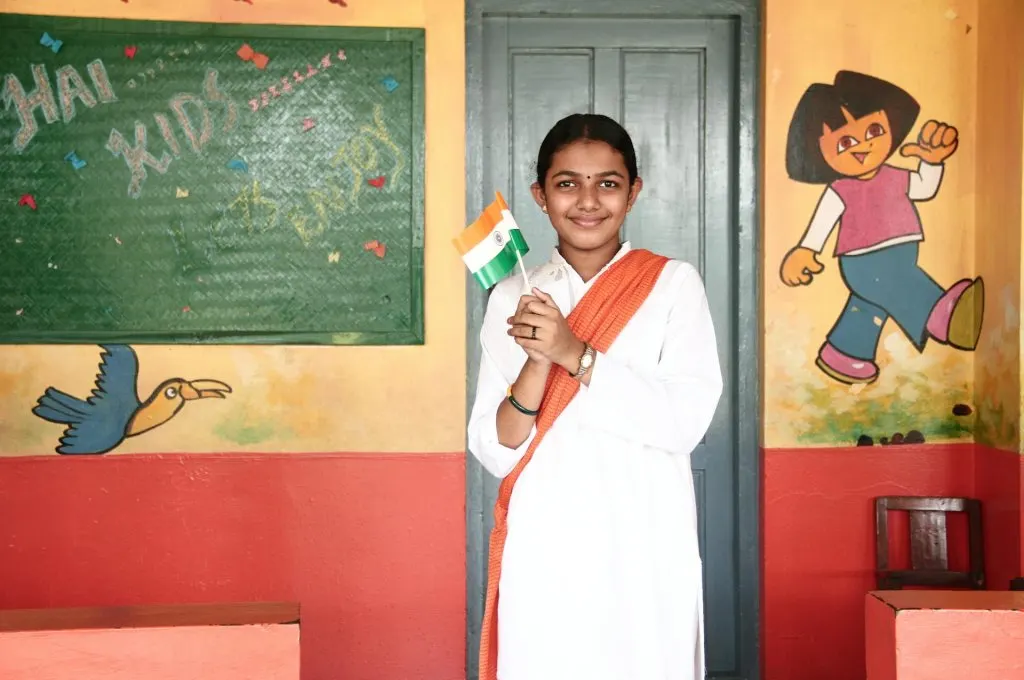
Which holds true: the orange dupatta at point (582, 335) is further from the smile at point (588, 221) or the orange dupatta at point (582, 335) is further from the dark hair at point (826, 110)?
the dark hair at point (826, 110)

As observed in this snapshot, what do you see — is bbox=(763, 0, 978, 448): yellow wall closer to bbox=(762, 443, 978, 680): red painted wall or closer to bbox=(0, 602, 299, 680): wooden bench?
bbox=(762, 443, 978, 680): red painted wall

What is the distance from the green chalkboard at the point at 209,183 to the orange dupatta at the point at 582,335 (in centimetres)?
160

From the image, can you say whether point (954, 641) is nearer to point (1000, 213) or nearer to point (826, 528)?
point (826, 528)

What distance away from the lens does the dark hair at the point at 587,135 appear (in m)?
1.90

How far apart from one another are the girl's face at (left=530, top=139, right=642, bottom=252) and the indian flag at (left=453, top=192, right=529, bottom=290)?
0.13 m

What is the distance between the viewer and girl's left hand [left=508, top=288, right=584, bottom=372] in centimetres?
174

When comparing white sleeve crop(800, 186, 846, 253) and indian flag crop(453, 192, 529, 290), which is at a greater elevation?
white sleeve crop(800, 186, 846, 253)

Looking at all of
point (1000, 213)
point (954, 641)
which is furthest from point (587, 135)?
point (1000, 213)

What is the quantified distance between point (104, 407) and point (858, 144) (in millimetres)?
2576

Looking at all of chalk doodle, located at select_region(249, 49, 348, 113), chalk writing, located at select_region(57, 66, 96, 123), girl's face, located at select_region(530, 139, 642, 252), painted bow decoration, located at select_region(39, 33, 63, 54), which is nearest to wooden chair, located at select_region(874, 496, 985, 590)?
girl's face, located at select_region(530, 139, 642, 252)

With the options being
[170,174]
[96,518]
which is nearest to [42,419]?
[96,518]

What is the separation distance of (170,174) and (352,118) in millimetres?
604

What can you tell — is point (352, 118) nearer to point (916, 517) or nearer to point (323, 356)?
point (323, 356)

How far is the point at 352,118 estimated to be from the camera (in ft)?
11.3
